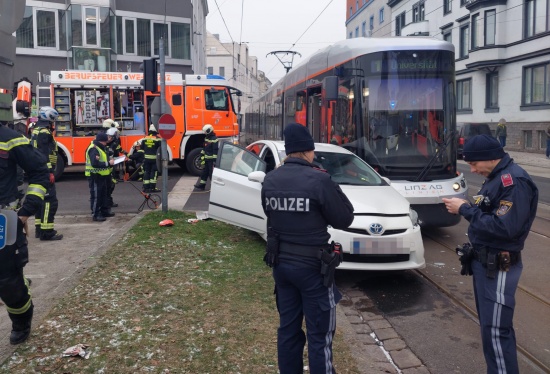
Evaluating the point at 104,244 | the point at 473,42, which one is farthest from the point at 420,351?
the point at 473,42

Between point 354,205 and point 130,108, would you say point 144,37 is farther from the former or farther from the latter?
point 354,205

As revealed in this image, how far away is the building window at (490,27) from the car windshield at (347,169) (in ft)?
89.4

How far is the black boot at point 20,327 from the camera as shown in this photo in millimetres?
4445

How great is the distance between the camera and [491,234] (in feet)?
11.3

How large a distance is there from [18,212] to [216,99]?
1376 cm

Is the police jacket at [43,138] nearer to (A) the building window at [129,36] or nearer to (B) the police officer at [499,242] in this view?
(B) the police officer at [499,242]

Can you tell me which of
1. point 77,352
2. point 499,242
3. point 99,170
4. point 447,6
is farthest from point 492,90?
point 77,352

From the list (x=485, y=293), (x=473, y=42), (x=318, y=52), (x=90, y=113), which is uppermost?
(x=473, y=42)

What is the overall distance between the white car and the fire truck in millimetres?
8915

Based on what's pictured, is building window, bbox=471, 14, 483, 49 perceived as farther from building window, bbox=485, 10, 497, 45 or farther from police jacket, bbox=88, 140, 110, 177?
police jacket, bbox=88, 140, 110, 177

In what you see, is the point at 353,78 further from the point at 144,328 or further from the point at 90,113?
the point at 90,113

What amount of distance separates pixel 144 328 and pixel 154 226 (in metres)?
4.66

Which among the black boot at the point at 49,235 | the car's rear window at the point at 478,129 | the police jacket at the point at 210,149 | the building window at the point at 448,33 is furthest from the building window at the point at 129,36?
the black boot at the point at 49,235

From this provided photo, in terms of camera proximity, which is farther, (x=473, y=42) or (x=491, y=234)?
(x=473, y=42)
